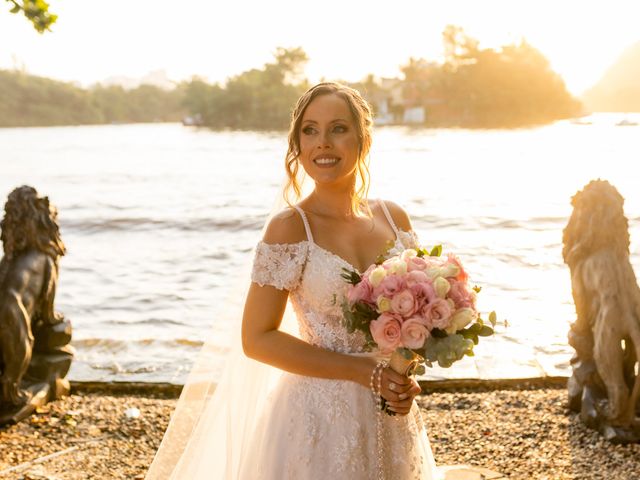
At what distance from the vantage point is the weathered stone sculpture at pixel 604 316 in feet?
15.9

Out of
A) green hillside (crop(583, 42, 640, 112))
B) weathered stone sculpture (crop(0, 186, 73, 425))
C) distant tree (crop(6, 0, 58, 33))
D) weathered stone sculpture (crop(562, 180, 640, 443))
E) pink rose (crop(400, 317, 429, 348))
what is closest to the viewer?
pink rose (crop(400, 317, 429, 348))

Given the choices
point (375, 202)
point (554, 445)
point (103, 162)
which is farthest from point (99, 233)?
point (103, 162)

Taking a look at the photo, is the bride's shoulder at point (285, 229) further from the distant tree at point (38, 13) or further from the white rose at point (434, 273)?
the distant tree at point (38, 13)

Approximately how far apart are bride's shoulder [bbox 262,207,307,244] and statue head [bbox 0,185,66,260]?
12.0ft

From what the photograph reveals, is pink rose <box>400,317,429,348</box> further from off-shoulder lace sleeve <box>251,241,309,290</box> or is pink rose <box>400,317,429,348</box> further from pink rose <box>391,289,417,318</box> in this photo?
off-shoulder lace sleeve <box>251,241,309,290</box>

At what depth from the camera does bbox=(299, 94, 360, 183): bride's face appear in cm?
253

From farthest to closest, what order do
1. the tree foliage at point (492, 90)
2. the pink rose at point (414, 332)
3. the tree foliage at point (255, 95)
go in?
the tree foliage at point (255, 95) < the tree foliage at point (492, 90) < the pink rose at point (414, 332)

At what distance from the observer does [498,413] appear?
18.0 feet

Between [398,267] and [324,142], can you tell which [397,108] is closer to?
[324,142]

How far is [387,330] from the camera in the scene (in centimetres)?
209

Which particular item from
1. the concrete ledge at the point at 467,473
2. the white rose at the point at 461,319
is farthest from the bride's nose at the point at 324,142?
the concrete ledge at the point at 467,473

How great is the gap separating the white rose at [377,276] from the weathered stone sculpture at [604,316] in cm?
330

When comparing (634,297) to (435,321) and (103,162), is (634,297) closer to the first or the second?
(435,321)

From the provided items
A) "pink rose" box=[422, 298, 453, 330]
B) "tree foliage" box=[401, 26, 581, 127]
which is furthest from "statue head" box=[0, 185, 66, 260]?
"tree foliage" box=[401, 26, 581, 127]
